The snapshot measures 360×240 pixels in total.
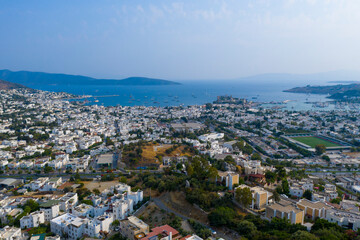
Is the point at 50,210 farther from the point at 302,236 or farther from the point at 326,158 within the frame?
the point at 326,158

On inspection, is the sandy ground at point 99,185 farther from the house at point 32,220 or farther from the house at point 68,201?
the house at point 32,220

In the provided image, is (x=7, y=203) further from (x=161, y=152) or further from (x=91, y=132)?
(x=91, y=132)

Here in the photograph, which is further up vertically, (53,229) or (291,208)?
(291,208)

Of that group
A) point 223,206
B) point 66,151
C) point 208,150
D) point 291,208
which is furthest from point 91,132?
point 291,208

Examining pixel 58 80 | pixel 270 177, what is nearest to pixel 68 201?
pixel 270 177

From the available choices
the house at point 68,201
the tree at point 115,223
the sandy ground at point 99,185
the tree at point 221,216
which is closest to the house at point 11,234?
the house at point 68,201
